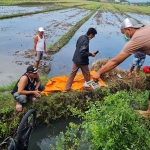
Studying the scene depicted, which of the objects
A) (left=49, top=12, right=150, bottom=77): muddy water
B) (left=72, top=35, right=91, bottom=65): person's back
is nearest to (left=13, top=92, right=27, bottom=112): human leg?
(left=72, top=35, right=91, bottom=65): person's back

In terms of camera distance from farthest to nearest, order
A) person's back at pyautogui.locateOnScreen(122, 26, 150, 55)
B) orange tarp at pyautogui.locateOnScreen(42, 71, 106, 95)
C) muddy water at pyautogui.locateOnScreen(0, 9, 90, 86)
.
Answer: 1. muddy water at pyautogui.locateOnScreen(0, 9, 90, 86)
2. orange tarp at pyautogui.locateOnScreen(42, 71, 106, 95)
3. person's back at pyautogui.locateOnScreen(122, 26, 150, 55)

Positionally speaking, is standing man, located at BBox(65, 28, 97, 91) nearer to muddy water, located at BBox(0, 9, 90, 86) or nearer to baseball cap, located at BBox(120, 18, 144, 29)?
baseball cap, located at BBox(120, 18, 144, 29)

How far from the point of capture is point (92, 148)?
9.81 ft

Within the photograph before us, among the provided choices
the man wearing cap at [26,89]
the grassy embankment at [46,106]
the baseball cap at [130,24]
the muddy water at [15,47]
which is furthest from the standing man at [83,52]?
the muddy water at [15,47]

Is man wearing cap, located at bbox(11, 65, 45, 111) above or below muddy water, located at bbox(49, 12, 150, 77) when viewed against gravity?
above

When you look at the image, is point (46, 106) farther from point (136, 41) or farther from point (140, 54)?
point (140, 54)

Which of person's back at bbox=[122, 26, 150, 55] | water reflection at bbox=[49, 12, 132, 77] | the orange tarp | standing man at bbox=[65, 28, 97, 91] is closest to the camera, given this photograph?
person's back at bbox=[122, 26, 150, 55]

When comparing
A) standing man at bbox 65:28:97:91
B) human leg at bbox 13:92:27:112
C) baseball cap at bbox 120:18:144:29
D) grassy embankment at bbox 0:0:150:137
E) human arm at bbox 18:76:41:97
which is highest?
baseball cap at bbox 120:18:144:29

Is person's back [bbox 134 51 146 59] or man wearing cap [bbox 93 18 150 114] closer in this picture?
man wearing cap [bbox 93 18 150 114]

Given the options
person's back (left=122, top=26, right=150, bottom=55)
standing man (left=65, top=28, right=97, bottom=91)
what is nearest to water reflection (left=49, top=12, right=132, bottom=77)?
standing man (left=65, top=28, right=97, bottom=91)

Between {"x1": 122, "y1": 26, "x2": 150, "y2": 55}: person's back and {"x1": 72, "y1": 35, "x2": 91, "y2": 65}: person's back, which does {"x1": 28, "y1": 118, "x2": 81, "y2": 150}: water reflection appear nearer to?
{"x1": 72, "y1": 35, "x2": 91, "y2": 65}: person's back

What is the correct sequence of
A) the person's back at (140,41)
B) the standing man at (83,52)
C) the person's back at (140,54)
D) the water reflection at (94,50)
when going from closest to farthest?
the person's back at (140,41) < the standing man at (83,52) < the person's back at (140,54) < the water reflection at (94,50)

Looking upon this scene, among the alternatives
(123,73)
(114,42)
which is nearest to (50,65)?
(123,73)

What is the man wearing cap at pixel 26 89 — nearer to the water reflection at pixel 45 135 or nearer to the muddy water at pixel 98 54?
Answer: the water reflection at pixel 45 135
